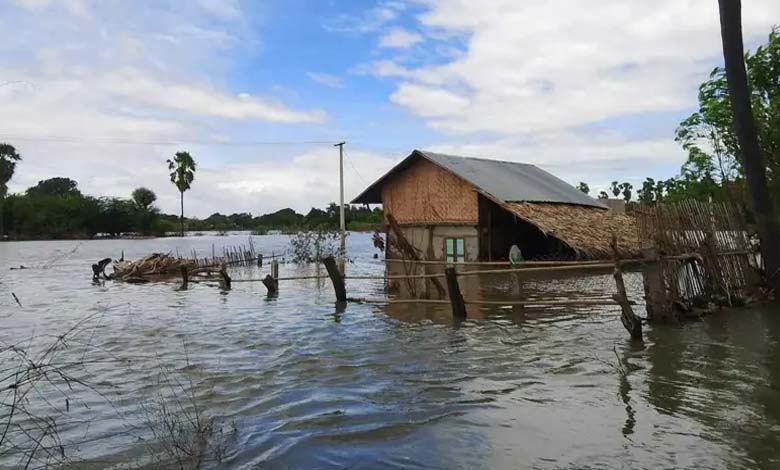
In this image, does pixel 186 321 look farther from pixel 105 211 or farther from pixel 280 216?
pixel 280 216

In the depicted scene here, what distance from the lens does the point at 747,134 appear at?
32.6 feet

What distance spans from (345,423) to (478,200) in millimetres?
17480

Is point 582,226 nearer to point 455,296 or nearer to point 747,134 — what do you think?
point 747,134

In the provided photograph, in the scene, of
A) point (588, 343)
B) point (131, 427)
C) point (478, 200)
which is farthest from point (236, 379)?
point (478, 200)

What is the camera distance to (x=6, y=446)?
4.69 metres

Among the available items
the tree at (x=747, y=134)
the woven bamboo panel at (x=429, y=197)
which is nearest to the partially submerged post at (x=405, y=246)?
the tree at (x=747, y=134)

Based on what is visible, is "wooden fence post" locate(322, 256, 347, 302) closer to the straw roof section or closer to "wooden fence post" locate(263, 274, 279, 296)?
"wooden fence post" locate(263, 274, 279, 296)

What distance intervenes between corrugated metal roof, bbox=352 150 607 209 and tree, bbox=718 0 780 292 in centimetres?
1022

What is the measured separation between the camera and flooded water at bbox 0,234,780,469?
4430 mm

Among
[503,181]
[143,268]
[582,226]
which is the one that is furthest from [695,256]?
[143,268]

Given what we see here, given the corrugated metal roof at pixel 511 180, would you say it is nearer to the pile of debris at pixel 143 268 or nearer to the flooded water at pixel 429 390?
the flooded water at pixel 429 390

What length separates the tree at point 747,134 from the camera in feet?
32.1

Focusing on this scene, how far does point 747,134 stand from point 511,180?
46.8ft

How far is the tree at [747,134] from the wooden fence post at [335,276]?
788 cm
